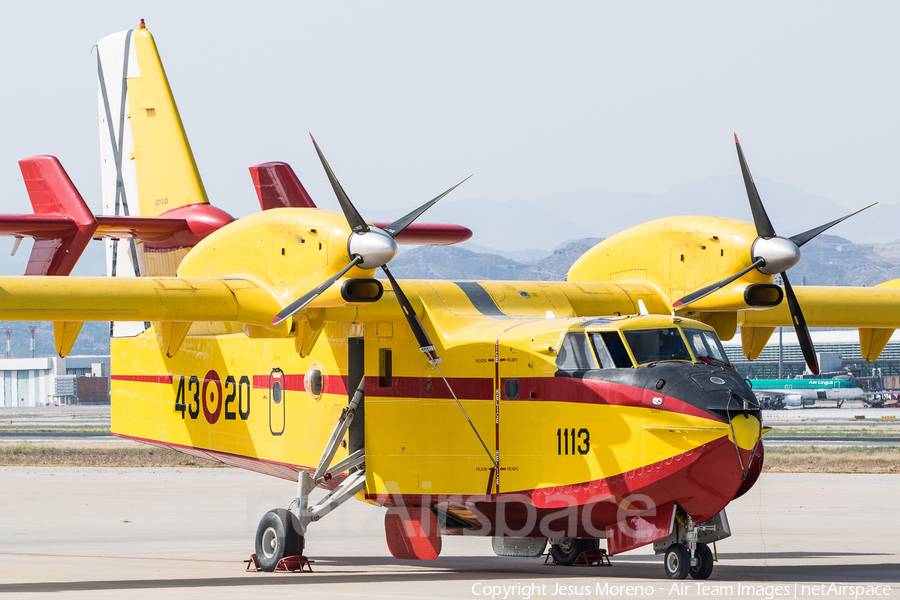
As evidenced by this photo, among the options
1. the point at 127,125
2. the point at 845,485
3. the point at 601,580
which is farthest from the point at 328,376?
the point at 845,485

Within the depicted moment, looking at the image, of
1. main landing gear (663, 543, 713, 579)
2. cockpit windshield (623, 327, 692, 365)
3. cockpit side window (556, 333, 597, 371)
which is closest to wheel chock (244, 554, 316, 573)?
cockpit side window (556, 333, 597, 371)

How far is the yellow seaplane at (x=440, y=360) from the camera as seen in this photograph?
13742 millimetres

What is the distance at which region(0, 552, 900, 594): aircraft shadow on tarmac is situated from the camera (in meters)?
14.5

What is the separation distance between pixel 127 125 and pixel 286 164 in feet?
13.8

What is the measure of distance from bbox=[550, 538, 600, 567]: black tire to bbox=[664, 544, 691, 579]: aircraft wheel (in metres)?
3.22

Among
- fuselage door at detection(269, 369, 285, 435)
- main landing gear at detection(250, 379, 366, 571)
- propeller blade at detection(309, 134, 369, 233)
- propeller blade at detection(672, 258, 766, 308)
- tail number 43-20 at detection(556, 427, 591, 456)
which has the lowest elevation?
main landing gear at detection(250, 379, 366, 571)

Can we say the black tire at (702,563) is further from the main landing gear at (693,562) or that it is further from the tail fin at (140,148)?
the tail fin at (140,148)

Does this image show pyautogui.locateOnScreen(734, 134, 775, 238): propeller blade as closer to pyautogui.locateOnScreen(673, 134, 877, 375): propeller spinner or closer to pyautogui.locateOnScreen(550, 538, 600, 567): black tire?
pyautogui.locateOnScreen(673, 134, 877, 375): propeller spinner

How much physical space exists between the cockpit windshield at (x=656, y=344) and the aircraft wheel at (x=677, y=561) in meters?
2.28

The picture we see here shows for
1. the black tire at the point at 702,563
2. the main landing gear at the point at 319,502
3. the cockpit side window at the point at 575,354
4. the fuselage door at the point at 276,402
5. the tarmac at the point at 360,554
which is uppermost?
the cockpit side window at the point at 575,354

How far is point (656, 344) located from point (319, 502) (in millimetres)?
5485

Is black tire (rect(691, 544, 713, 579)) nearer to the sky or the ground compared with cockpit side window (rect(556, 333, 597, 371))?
nearer to the ground

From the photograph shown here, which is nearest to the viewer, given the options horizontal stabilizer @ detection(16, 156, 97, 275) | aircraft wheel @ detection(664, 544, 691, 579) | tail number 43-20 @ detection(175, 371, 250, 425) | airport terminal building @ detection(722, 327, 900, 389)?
aircraft wheel @ detection(664, 544, 691, 579)

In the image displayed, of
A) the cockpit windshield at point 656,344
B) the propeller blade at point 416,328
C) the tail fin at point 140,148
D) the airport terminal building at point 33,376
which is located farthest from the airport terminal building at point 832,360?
the cockpit windshield at point 656,344
